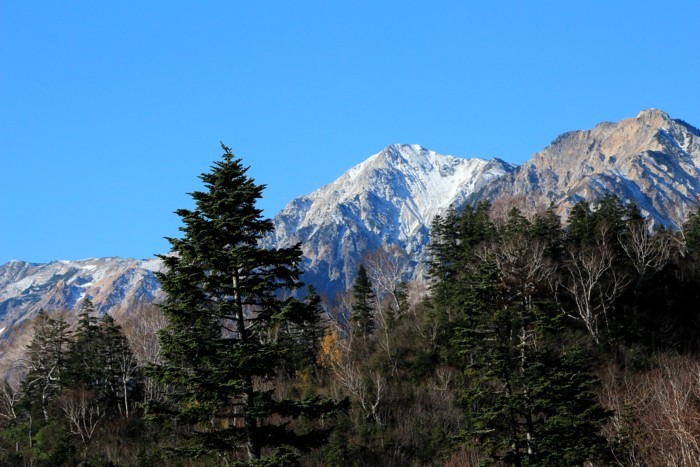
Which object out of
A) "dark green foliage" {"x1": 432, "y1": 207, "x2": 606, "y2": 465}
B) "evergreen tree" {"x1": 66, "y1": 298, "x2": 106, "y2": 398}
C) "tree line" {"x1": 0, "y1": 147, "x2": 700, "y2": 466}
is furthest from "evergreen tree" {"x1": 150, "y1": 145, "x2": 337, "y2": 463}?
"evergreen tree" {"x1": 66, "y1": 298, "x2": 106, "y2": 398}

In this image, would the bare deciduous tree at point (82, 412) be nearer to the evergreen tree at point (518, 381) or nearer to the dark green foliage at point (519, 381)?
the evergreen tree at point (518, 381)

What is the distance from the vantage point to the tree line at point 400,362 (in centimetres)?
1870

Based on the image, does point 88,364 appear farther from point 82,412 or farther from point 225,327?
point 225,327

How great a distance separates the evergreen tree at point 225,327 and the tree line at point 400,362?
0.06 m

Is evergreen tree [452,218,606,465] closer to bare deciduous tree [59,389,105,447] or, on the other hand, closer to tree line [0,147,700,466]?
tree line [0,147,700,466]

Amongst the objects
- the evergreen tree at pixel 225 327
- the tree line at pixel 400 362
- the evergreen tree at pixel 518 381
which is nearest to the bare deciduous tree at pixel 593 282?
the tree line at pixel 400 362

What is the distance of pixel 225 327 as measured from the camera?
59.0ft

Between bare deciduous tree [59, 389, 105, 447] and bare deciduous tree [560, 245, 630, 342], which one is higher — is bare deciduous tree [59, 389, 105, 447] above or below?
below

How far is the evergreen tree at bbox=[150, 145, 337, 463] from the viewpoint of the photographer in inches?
714

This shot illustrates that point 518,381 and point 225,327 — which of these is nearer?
point 225,327

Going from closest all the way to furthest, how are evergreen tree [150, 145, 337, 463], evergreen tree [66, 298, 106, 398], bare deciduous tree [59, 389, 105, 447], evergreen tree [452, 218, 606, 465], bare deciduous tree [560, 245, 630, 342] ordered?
evergreen tree [150, 145, 337, 463] → evergreen tree [452, 218, 606, 465] → bare deciduous tree [560, 245, 630, 342] → bare deciduous tree [59, 389, 105, 447] → evergreen tree [66, 298, 106, 398]

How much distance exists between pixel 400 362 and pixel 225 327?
49.3 m

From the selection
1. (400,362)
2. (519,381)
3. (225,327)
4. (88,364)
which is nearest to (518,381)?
A: (519,381)

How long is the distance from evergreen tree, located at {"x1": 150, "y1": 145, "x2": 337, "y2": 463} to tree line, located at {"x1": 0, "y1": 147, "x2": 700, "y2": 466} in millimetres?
57
